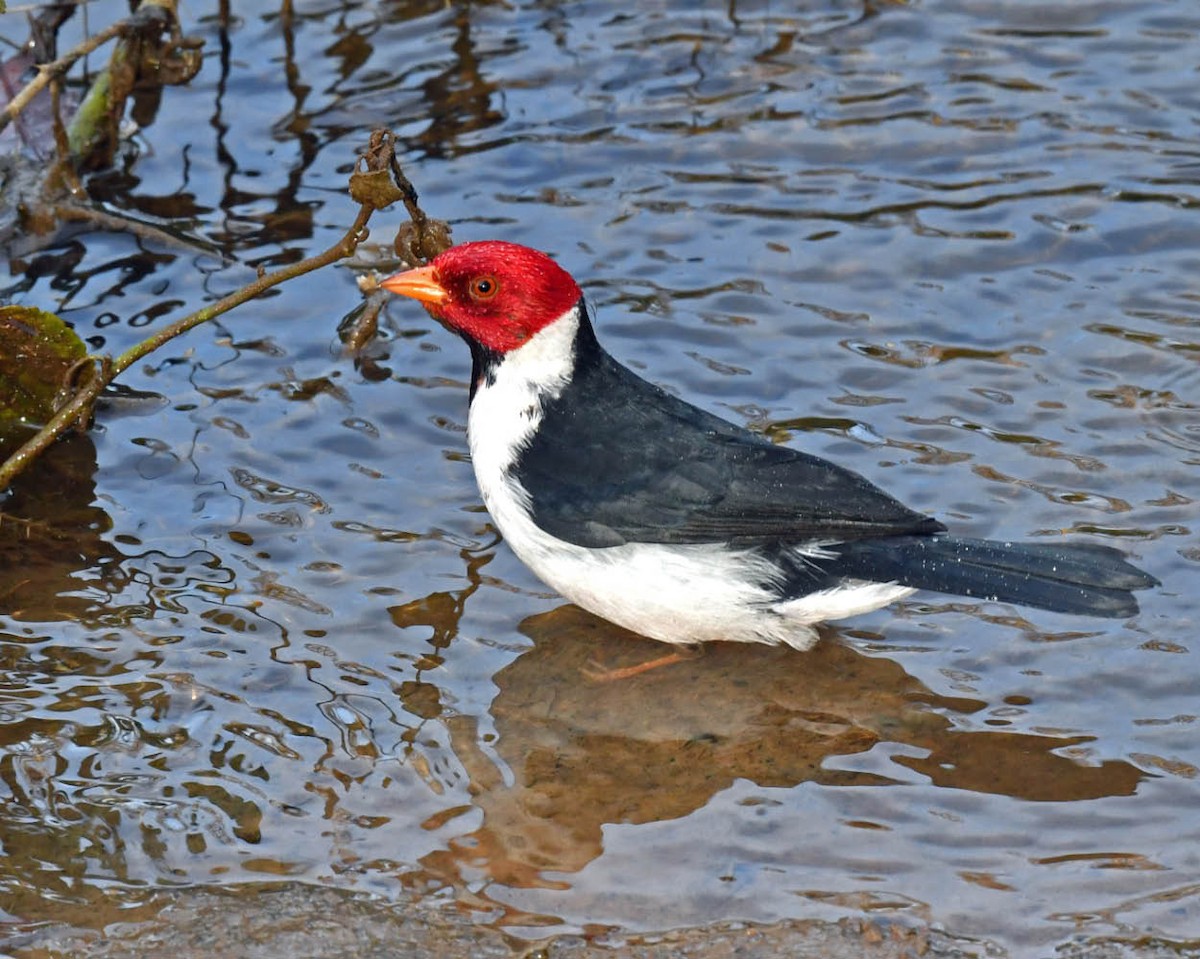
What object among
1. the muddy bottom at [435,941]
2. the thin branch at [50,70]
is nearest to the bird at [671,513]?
the muddy bottom at [435,941]

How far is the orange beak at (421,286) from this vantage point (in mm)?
5754

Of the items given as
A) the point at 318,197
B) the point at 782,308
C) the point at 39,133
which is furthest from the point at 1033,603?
the point at 39,133

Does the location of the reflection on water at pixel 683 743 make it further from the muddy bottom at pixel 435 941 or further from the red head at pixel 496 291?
the red head at pixel 496 291

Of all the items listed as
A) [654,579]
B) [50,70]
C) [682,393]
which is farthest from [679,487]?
[50,70]

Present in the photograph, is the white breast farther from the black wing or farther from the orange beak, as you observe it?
the orange beak

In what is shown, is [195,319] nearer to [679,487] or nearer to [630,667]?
[679,487]

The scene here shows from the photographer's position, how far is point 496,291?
18.7 feet

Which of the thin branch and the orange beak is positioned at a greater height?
the thin branch

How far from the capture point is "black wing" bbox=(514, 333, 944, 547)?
540cm

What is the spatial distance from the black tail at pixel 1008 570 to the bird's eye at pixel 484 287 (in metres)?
1.39

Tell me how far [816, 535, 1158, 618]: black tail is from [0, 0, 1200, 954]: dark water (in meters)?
0.38

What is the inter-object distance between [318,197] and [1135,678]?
446 cm

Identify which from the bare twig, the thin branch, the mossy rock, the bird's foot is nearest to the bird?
the bird's foot

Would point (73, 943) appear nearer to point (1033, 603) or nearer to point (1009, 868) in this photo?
point (1009, 868)
